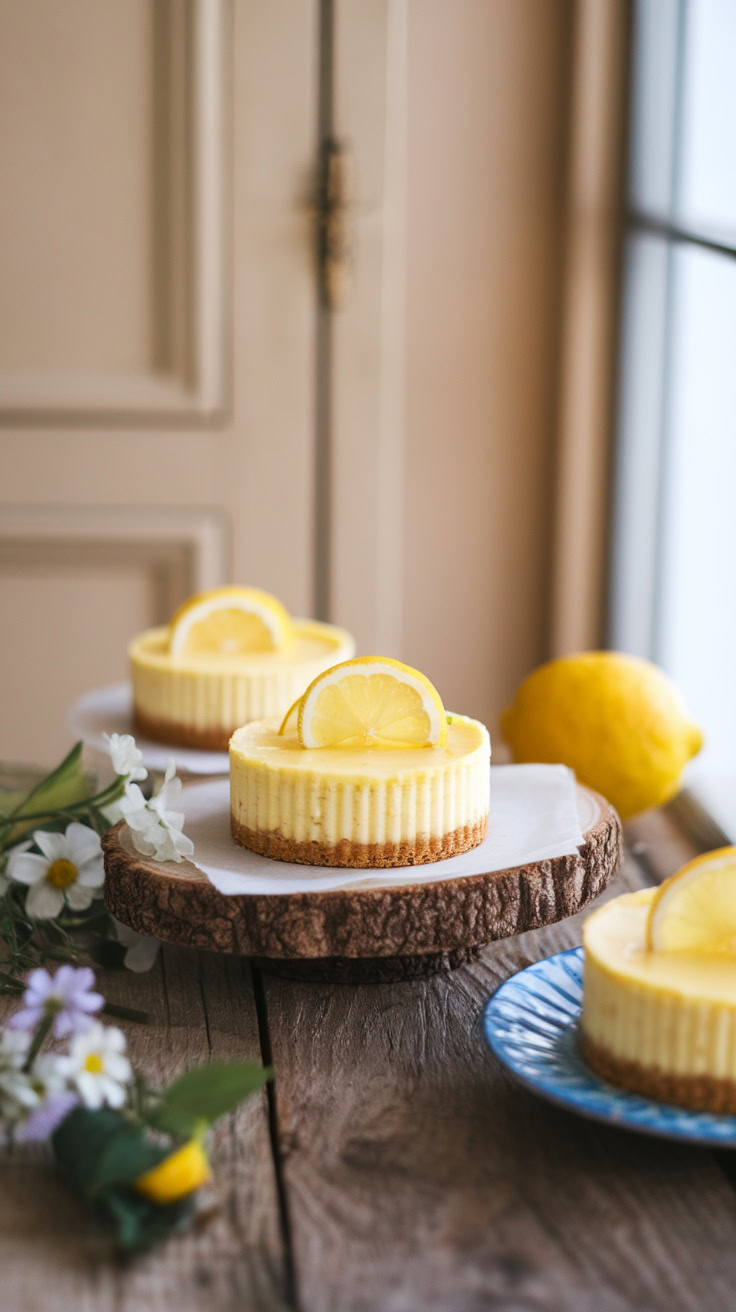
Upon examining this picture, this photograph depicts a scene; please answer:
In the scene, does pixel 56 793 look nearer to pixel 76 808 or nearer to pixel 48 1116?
pixel 76 808

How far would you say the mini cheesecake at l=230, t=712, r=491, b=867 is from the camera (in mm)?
892

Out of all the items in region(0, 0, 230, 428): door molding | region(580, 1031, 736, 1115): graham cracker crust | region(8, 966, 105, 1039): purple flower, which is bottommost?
region(580, 1031, 736, 1115): graham cracker crust

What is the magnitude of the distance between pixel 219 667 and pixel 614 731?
39 centimetres

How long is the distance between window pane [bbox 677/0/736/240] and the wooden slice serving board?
1.11 metres

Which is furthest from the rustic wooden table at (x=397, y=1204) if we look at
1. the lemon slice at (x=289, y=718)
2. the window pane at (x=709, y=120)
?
the window pane at (x=709, y=120)

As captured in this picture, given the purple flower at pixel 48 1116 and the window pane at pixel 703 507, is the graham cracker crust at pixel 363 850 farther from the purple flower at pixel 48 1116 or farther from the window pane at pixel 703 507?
the window pane at pixel 703 507

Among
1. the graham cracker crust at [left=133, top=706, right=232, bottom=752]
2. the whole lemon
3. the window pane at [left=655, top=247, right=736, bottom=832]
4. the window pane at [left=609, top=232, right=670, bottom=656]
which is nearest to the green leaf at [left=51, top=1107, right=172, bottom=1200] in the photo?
the graham cracker crust at [left=133, top=706, right=232, bottom=752]

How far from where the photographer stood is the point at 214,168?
2227mm

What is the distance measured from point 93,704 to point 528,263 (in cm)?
143

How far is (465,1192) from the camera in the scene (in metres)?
0.71

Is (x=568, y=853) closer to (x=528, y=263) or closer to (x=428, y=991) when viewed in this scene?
(x=428, y=991)

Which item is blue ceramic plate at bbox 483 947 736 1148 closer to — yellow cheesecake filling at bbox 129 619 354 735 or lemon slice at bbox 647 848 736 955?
lemon slice at bbox 647 848 736 955

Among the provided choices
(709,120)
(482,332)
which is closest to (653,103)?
(709,120)

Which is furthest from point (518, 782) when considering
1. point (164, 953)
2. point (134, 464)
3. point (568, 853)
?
point (134, 464)
